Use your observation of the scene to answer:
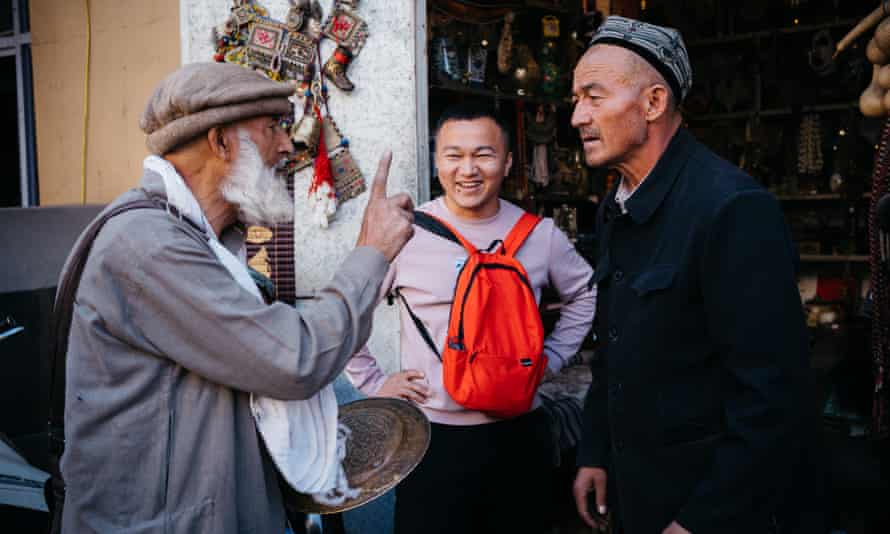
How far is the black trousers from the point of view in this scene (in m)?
2.47

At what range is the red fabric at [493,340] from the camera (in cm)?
239

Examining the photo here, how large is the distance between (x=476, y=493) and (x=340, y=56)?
77.6 inches

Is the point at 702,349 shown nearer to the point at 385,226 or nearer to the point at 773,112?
the point at 385,226

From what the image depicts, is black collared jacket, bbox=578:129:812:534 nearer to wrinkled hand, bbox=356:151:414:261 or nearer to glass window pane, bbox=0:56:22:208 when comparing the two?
wrinkled hand, bbox=356:151:414:261

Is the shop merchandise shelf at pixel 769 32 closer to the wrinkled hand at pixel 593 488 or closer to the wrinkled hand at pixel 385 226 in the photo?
the wrinkled hand at pixel 593 488

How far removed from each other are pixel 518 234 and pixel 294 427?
1.33 meters

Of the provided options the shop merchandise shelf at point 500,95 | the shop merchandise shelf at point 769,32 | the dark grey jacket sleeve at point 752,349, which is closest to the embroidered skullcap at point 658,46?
the dark grey jacket sleeve at point 752,349

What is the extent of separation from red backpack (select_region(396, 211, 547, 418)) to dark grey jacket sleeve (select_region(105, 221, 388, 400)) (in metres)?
1.00

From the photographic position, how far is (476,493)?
8.16ft

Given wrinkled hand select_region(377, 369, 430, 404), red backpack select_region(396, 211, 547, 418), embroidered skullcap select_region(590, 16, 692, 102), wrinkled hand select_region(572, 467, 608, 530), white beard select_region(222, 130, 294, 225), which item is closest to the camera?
white beard select_region(222, 130, 294, 225)

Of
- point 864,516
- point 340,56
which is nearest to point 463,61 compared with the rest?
point 340,56

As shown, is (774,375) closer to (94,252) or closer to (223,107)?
(223,107)

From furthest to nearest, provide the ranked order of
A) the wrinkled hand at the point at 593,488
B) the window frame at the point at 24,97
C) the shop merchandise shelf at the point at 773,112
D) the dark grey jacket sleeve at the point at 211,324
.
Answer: the shop merchandise shelf at the point at 773,112 → the window frame at the point at 24,97 → the wrinkled hand at the point at 593,488 → the dark grey jacket sleeve at the point at 211,324

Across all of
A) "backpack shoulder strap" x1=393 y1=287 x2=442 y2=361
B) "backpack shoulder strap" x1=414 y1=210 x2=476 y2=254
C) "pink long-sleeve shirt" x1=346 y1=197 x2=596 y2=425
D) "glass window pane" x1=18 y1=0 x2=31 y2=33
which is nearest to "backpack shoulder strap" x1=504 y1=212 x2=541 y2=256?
"pink long-sleeve shirt" x1=346 y1=197 x2=596 y2=425
